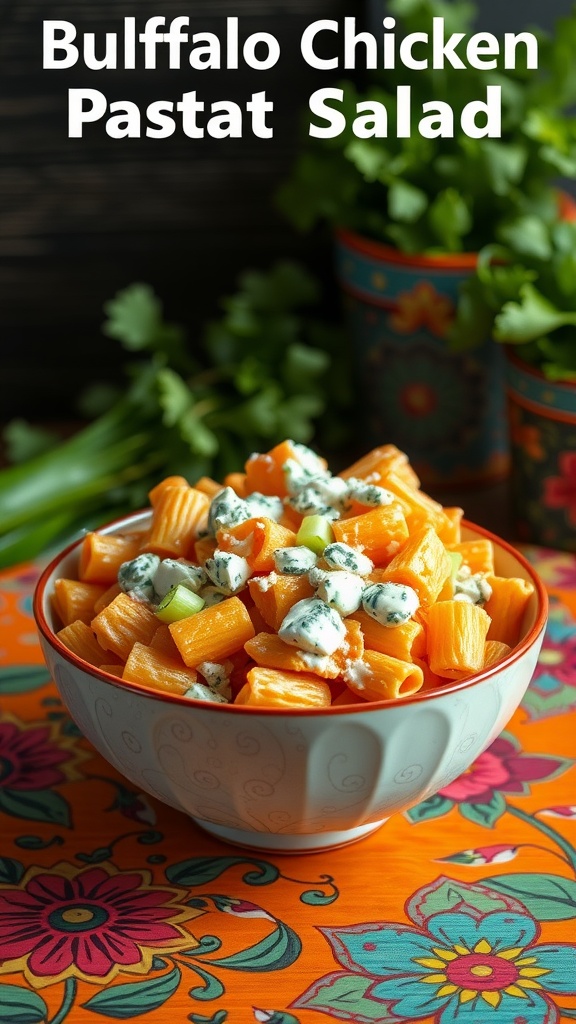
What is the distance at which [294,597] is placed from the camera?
898mm

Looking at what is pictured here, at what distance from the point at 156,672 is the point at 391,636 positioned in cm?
17

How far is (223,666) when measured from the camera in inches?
35.4

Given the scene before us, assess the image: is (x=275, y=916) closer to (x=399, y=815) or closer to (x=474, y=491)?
(x=399, y=815)

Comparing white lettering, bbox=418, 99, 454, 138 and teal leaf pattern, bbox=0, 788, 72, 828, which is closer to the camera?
teal leaf pattern, bbox=0, 788, 72, 828

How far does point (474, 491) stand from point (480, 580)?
2.43 ft

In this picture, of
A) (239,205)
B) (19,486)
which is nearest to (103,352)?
(239,205)

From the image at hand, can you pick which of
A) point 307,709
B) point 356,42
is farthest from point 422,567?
point 356,42

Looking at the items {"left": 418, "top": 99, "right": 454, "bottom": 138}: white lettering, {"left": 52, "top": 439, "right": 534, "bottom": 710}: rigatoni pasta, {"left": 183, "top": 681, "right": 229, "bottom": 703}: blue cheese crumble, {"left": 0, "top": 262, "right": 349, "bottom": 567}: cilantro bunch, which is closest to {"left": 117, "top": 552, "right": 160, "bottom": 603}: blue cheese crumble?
{"left": 52, "top": 439, "right": 534, "bottom": 710}: rigatoni pasta

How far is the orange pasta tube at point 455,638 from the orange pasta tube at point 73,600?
11.0 inches

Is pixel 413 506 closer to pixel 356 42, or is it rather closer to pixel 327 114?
pixel 327 114

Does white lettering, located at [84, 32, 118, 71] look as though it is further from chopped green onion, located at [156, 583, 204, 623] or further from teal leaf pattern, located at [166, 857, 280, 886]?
teal leaf pattern, located at [166, 857, 280, 886]

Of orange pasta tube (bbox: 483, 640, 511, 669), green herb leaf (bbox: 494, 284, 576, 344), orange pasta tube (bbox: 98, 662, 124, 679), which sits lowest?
orange pasta tube (bbox: 98, 662, 124, 679)

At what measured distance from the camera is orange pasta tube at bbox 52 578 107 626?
3.26ft

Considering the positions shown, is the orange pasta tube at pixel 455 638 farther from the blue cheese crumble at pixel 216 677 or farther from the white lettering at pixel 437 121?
the white lettering at pixel 437 121
